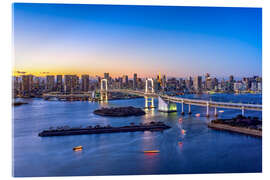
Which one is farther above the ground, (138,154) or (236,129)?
(236,129)

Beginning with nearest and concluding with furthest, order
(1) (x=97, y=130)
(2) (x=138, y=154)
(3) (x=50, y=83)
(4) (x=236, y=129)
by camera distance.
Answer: (2) (x=138, y=154) < (4) (x=236, y=129) < (1) (x=97, y=130) < (3) (x=50, y=83)

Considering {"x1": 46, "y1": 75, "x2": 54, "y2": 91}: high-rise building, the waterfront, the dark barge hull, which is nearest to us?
the waterfront

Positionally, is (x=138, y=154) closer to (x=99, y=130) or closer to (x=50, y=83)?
(x=99, y=130)

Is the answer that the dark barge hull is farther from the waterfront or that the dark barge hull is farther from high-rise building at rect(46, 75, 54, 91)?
high-rise building at rect(46, 75, 54, 91)

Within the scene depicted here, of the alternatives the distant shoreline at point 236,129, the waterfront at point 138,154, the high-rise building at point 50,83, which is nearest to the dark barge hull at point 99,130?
the waterfront at point 138,154

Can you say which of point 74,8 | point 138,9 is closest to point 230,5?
point 138,9

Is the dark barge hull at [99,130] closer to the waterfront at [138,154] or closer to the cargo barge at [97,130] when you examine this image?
the cargo barge at [97,130]

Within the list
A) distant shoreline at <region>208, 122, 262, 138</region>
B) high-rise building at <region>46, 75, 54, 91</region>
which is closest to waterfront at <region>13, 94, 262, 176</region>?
distant shoreline at <region>208, 122, 262, 138</region>

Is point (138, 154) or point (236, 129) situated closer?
point (138, 154)

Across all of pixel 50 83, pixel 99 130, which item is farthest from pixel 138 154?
pixel 50 83
